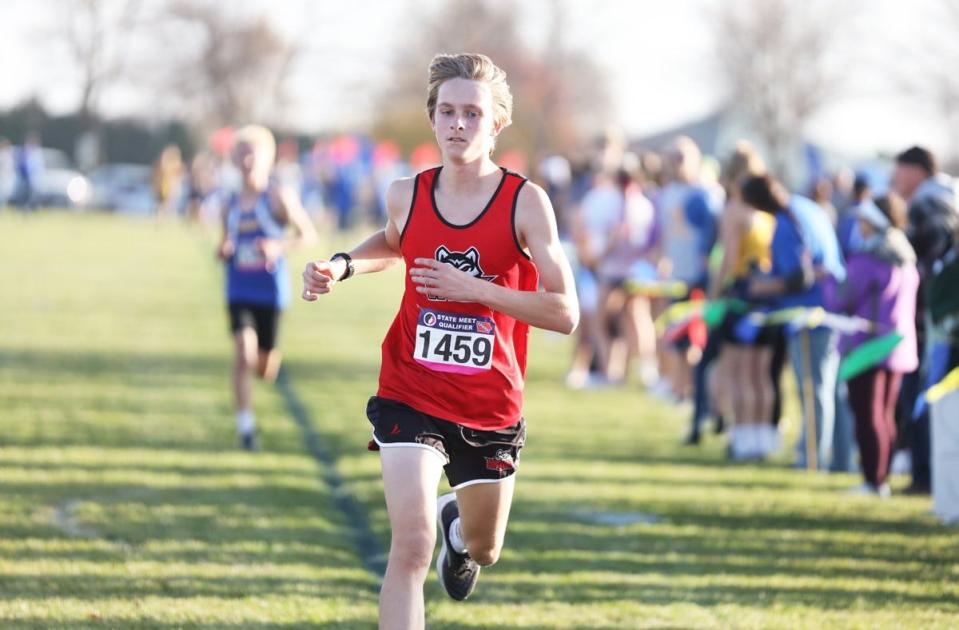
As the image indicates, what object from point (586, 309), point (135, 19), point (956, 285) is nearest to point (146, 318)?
point (586, 309)

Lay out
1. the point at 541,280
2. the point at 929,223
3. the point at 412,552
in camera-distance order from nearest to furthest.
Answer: the point at 412,552 → the point at 541,280 → the point at 929,223

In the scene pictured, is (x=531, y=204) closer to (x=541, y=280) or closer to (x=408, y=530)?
(x=541, y=280)

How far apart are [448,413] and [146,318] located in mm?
15451

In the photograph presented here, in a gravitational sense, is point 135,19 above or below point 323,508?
above

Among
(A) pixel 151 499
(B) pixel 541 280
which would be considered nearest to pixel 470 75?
(B) pixel 541 280

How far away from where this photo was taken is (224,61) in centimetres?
7400

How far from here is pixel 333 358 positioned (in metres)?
16.1

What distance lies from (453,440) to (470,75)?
1.26 metres

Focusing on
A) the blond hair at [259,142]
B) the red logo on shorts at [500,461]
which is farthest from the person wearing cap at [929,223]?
the blond hair at [259,142]

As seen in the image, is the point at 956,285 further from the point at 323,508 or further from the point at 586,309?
the point at 586,309

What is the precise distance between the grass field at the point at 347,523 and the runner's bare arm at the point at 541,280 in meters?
1.71

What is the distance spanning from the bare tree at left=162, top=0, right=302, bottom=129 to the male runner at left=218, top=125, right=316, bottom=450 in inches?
2544

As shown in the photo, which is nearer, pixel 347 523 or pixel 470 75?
pixel 470 75

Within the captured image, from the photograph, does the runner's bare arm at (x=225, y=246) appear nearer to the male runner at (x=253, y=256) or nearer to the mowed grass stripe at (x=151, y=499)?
the male runner at (x=253, y=256)
